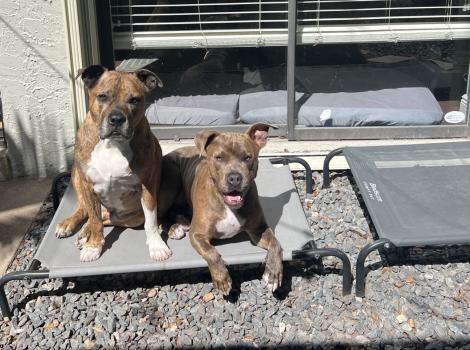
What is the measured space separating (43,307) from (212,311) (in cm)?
111

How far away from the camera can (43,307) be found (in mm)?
3822

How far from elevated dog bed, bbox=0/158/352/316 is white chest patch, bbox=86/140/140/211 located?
0.46m

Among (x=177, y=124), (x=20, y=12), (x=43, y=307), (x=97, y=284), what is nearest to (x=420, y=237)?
(x=97, y=284)

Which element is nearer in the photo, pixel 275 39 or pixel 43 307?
pixel 43 307

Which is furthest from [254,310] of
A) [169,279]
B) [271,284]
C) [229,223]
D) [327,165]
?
A: [327,165]

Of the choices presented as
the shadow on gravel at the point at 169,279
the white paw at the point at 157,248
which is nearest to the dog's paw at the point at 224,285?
the shadow on gravel at the point at 169,279

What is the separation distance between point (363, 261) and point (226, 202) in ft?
3.17

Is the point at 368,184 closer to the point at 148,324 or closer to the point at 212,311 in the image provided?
the point at 212,311

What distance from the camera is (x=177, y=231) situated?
163 inches

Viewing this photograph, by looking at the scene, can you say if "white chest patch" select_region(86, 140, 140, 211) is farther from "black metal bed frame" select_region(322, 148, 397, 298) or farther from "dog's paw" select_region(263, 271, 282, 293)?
"black metal bed frame" select_region(322, 148, 397, 298)

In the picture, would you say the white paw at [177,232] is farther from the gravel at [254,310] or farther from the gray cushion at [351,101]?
the gray cushion at [351,101]

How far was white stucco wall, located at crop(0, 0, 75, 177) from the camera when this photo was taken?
5184 mm

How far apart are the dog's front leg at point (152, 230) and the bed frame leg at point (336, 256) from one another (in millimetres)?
857

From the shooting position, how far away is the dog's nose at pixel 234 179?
11.8 feet
